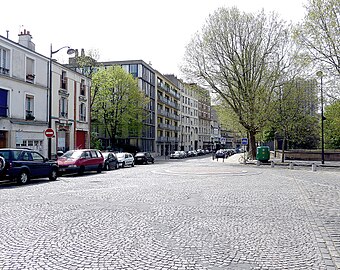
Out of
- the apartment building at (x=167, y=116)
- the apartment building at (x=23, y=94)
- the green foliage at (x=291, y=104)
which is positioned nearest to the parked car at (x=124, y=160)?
the apartment building at (x=23, y=94)

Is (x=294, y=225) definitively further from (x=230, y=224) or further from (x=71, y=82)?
(x=71, y=82)

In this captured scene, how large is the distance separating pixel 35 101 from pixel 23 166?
15256mm

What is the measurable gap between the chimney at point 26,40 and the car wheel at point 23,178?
17.7 metres

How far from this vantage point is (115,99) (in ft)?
158

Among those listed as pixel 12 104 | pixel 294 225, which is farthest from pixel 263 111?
pixel 294 225

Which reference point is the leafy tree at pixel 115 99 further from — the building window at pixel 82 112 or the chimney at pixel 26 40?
the chimney at pixel 26 40

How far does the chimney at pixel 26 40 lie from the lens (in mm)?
30922

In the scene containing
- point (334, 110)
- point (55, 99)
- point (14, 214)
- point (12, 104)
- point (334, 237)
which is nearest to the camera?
point (334, 237)

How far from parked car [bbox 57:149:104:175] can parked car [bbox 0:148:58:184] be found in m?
2.94

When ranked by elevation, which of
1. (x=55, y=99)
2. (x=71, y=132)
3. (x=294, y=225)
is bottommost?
(x=294, y=225)

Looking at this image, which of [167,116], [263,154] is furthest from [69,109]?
[167,116]

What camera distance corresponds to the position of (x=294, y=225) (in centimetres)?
809

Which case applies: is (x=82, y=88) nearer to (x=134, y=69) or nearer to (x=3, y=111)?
(x=3, y=111)

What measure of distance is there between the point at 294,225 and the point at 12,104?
24.3 m
